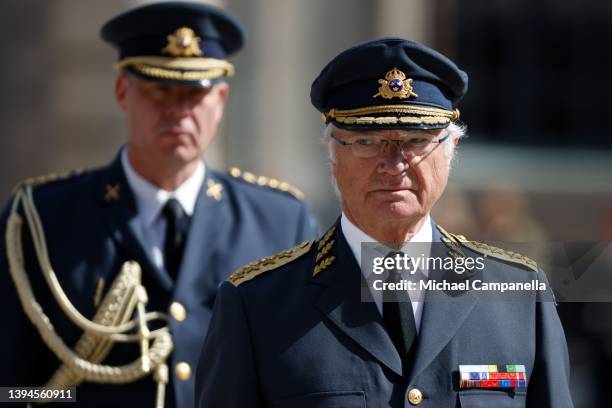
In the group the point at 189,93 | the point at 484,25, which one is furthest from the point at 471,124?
the point at 189,93

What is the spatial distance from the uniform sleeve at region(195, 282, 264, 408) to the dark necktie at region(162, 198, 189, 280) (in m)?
1.26

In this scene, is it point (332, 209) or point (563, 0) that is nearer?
point (332, 209)

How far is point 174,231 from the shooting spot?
5086mm

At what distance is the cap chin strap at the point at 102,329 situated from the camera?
15.8ft

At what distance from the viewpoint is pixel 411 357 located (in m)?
3.68

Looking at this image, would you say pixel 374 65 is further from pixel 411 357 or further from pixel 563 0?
pixel 563 0

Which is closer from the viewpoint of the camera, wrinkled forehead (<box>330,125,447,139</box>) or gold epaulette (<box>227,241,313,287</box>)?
wrinkled forehead (<box>330,125,447,139</box>)

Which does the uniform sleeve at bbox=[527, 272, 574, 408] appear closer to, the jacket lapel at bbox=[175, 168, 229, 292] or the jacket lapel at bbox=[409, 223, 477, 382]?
the jacket lapel at bbox=[409, 223, 477, 382]

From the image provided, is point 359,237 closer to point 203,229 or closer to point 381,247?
point 381,247

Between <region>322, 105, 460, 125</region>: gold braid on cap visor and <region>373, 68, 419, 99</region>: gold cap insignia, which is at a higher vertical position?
<region>373, 68, 419, 99</region>: gold cap insignia

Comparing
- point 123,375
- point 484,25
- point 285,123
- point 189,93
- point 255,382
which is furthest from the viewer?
point 484,25

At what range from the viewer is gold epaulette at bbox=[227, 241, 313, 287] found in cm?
384

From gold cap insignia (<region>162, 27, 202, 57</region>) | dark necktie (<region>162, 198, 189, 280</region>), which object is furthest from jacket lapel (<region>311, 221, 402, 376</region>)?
gold cap insignia (<region>162, 27, 202, 57</region>)

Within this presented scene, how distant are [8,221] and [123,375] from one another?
→ 72cm
